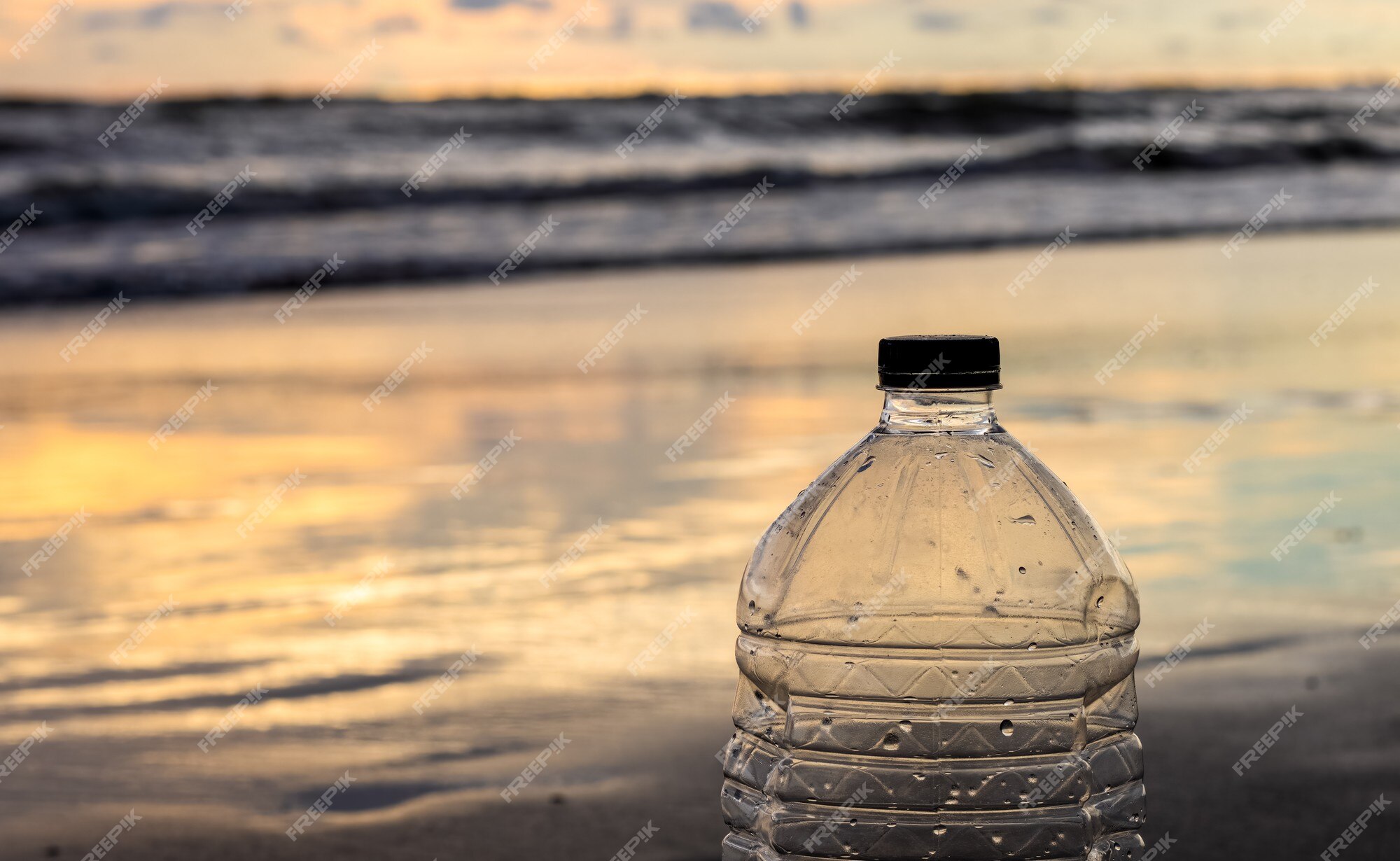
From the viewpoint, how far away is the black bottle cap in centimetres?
229

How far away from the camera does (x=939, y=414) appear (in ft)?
8.44

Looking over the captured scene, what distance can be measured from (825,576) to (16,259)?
1558 cm

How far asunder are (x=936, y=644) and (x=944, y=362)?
49cm

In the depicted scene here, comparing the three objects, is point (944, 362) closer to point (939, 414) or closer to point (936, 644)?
point (939, 414)

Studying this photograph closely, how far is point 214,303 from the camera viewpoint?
47.8 ft

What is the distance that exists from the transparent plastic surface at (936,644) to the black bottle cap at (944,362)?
23 centimetres

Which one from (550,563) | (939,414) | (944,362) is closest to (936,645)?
(939,414)

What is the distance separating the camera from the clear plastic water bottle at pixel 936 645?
2.59m

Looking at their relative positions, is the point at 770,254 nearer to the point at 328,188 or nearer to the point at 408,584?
the point at 328,188

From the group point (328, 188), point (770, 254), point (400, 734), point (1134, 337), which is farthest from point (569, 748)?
point (328, 188)

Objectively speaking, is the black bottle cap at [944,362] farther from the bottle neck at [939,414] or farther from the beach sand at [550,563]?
the beach sand at [550,563]

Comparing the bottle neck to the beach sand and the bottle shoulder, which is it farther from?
the beach sand

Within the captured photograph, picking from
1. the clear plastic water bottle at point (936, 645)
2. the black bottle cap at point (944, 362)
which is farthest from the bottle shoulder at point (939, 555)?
the black bottle cap at point (944, 362)

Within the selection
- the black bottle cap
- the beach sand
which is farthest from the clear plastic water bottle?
the beach sand
